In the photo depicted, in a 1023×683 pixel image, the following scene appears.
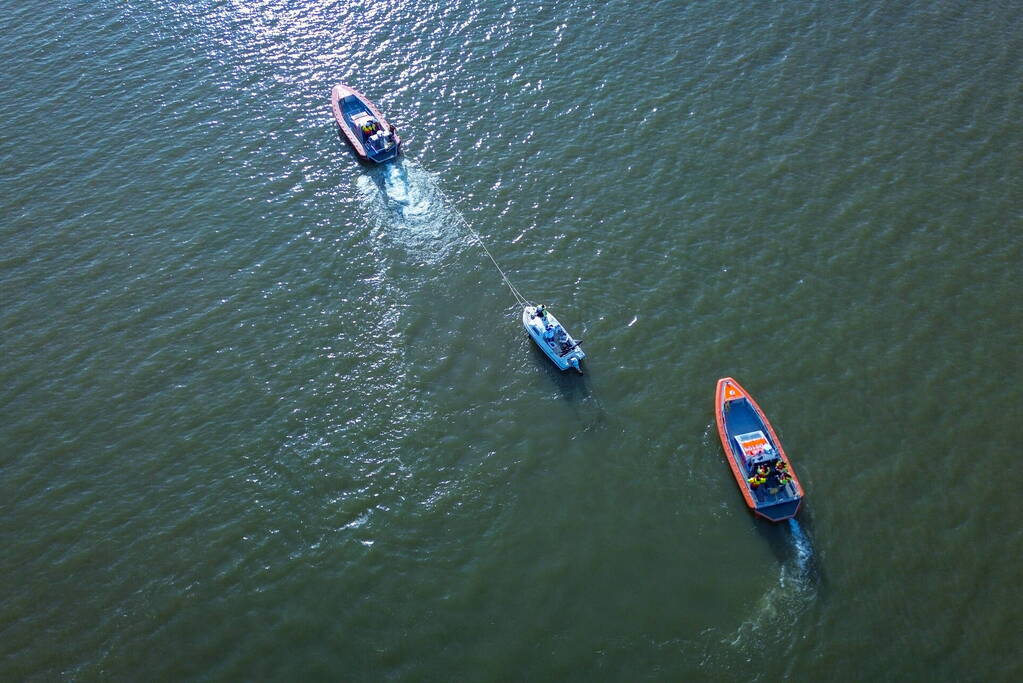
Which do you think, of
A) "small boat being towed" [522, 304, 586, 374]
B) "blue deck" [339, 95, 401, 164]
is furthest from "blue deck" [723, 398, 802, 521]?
"blue deck" [339, 95, 401, 164]

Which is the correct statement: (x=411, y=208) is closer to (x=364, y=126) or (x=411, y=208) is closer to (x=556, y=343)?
(x=364, y=126)

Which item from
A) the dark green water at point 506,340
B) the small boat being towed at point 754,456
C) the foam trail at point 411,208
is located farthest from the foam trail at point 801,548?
the foam trail at point 411,208

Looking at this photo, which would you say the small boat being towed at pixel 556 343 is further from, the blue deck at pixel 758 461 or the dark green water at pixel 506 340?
the blue deck at pixel 758 461

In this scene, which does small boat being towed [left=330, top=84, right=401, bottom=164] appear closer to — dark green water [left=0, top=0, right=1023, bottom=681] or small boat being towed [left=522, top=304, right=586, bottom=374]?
dark green water [left=0, top=0, right=1023, bottom=681]

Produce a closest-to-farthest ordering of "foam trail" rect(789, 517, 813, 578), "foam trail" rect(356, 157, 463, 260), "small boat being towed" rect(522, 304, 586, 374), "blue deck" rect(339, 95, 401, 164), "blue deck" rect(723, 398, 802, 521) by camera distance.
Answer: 1. "foam trail" rect(789, 517, 813, 578)
2. "blue deck" rect(723, 398, 802, 521)
3. "small boat being towed" rect(522, 304, 586, 374)
4. "foam trail" rect(356, 157, 463, 260)
5. "blue deck" rect(339, 95, 401, 164)


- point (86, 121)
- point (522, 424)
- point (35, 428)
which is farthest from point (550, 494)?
point (86, 121)

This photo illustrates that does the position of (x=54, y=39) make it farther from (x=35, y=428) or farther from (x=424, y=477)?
(x=424, y=477)
